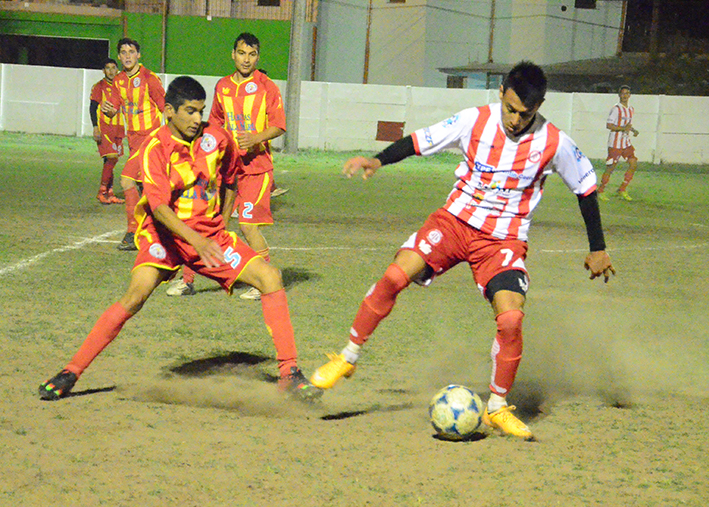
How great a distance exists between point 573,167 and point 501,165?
395 millimetres

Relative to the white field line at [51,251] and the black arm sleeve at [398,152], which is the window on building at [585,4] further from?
the black arm sleeve at [398,152]

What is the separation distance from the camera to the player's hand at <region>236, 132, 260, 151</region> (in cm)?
687

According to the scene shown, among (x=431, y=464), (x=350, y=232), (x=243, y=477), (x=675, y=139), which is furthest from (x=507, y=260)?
(x=675, y=139)

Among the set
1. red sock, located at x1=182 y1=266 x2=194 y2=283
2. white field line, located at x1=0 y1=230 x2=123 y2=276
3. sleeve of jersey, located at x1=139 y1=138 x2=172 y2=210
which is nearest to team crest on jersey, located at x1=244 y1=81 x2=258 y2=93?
red sock, located at x1=182 y1=266 x2=194 y2=283

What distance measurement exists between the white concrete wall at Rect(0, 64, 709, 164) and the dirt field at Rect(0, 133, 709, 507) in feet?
53.8

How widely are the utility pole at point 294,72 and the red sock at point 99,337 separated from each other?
19.2 metres

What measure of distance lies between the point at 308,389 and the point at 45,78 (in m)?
24.9

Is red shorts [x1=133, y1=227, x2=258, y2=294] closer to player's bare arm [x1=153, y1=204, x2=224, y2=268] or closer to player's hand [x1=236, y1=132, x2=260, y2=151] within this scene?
player's bare arm [x1=153, y1=204, x2=224, y2=268]

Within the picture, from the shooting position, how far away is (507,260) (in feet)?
15.2

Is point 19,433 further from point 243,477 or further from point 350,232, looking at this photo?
point 350,232

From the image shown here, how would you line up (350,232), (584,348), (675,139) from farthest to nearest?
1. (675,139)
2. (350,232)
3. (584,348)

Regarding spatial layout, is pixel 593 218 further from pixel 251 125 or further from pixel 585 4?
pixel 585 4

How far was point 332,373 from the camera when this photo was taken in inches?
187

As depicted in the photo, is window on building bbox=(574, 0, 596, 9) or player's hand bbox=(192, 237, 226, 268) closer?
player's hand bbox=(192, 237, 226, 268)
